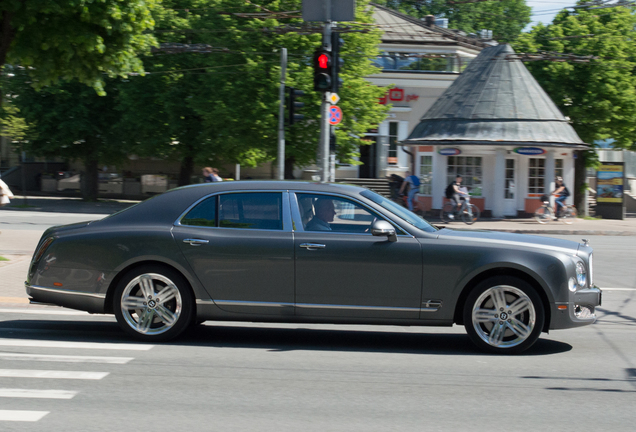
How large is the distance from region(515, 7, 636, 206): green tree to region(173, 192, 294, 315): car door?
86.6 feet

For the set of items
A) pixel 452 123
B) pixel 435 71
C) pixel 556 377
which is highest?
pixel 435 71

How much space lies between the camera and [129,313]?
7.00 meters

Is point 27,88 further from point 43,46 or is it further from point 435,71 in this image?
point 43,46

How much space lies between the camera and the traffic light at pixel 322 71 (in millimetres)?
14852

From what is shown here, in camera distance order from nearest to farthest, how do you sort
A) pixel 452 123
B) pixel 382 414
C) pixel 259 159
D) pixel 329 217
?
pixel 382 414, pixel 329 217, pixel 452 123, pixel 259 159

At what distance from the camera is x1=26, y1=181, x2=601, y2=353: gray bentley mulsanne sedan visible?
6668mm

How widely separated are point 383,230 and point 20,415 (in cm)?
333

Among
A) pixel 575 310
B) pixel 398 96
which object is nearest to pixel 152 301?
pixel 575 310

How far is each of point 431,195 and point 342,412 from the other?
25.2m

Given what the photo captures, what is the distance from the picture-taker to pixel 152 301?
693cm

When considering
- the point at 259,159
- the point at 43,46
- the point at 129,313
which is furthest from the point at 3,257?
the point at 259,159

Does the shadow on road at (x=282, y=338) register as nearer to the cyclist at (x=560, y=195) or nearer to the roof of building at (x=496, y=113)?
the cyclist at (x=560, y=195)

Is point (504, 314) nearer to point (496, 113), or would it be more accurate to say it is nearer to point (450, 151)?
point (450, 151)

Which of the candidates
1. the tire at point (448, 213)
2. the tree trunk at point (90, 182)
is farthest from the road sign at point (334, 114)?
the tree trunk at point (90, 182)
